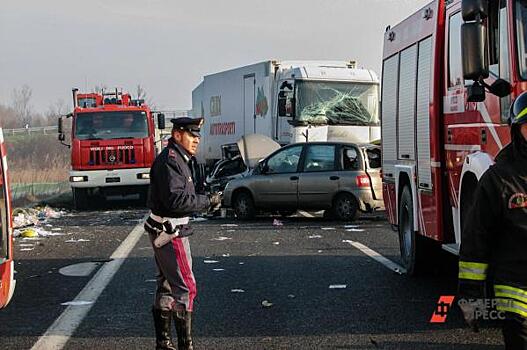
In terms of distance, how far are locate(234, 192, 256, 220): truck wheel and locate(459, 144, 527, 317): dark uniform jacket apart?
16026mm

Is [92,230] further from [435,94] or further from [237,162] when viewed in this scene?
[435,94]

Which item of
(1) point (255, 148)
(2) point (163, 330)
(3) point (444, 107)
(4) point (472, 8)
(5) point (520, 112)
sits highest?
(4) point (472, 8)

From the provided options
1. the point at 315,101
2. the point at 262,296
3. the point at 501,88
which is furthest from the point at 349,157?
the point at 501,88

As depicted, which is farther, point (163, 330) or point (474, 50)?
point (163, 330)

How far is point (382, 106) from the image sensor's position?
43.7ft

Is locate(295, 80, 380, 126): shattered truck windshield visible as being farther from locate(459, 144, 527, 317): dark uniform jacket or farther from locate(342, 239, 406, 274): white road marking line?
locate(459, 144, 527, 317): dark uniform jacket

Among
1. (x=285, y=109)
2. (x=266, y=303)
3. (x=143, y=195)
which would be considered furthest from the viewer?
(x=143, y=195)

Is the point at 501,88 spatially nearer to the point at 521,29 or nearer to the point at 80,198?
the point at 521,29

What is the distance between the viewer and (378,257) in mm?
13391

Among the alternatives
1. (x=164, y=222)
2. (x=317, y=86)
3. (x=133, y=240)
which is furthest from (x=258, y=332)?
(x=317, y=86)

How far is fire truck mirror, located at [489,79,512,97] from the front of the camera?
716 centimetres

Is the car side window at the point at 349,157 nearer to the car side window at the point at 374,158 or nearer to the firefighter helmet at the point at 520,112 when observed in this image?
the car side window at the point at 374,158

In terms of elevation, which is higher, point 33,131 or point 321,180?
point 33,131

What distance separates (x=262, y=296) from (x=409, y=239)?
2400 mm
